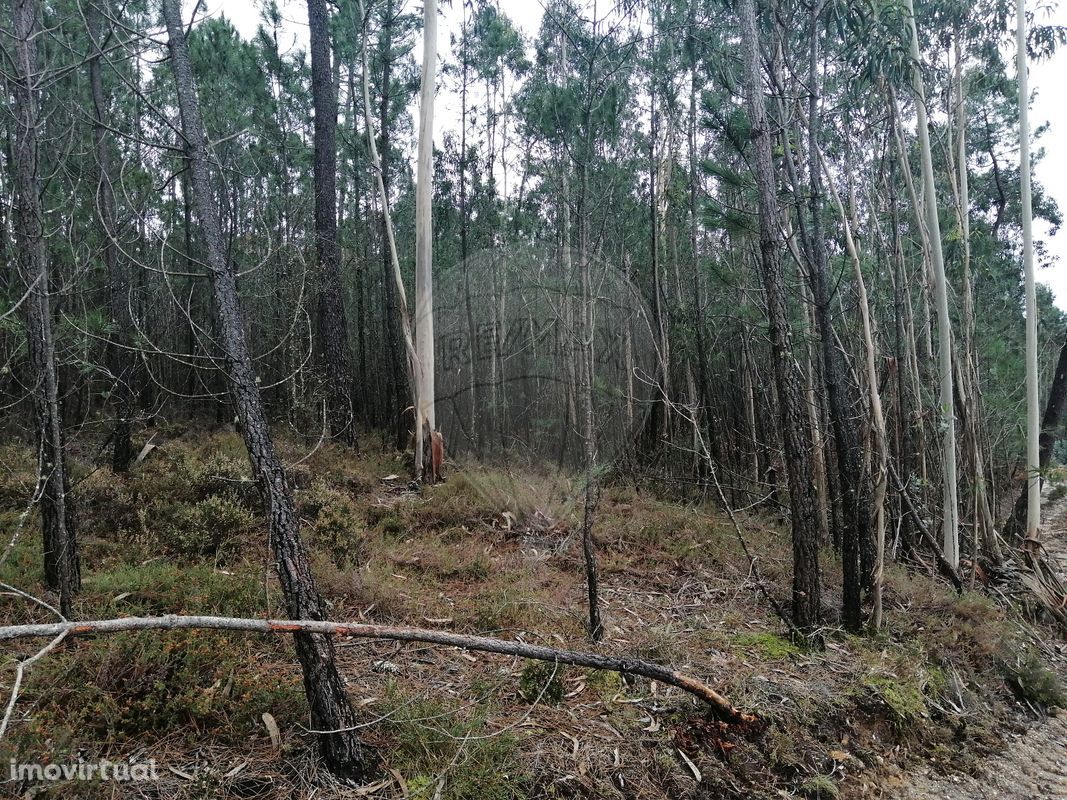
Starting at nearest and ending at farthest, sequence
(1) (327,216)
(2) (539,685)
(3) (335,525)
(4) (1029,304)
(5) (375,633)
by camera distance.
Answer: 1. (5) (375,633)
2. (2) (539,685)
3. (3) (335,525)
4. (4) (1029,304)
5. (1) (327,216)

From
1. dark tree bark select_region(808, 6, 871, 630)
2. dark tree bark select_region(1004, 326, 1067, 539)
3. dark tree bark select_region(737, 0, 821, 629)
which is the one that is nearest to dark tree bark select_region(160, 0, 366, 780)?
dark tree bark select_region(737, 0, 821, 629)

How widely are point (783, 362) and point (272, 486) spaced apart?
11.0 feet

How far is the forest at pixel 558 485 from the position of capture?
9.21ft

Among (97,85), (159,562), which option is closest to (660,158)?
(97,85)

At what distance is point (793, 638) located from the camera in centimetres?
437

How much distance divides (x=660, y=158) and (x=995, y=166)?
596cm

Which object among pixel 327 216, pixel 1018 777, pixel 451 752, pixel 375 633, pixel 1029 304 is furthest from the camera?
pixel 327 216

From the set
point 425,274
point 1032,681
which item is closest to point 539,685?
point 1032,681

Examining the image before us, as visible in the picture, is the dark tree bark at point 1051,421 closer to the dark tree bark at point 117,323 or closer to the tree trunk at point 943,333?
the tree trunk at point 943,333

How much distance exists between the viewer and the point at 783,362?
4.21 m

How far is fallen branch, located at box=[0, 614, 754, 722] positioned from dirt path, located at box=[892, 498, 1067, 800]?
1.17 metres

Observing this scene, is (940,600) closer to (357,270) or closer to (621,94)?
(621,94)

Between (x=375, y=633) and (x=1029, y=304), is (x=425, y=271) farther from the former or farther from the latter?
(x=1029, y=304)

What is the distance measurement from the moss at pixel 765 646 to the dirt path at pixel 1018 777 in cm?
Result: 95
